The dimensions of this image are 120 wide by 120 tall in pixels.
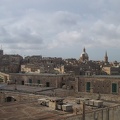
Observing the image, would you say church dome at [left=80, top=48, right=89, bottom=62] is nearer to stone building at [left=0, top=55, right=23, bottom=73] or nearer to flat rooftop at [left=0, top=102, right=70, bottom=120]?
stone building at [left=0, top=55, right=23, bottom=73]

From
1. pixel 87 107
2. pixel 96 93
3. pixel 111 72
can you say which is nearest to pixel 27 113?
pixel 87 107

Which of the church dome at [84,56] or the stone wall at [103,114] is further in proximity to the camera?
the church dome at [84,56]

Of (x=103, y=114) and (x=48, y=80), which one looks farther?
(x=48, y=80)

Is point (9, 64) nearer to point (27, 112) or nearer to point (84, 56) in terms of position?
point (84, 56)

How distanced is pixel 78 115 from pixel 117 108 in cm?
527

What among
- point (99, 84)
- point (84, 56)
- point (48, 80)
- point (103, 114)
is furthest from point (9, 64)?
point (103, 114)

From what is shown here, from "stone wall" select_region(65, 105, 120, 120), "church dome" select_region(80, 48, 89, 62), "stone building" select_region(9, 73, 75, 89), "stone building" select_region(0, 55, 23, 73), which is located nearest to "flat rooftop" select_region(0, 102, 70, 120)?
"stone wall" select_region(65, 105, 120, 120)

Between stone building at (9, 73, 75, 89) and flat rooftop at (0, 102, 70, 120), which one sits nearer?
flat rooftop at (0, 102, 70, 120)

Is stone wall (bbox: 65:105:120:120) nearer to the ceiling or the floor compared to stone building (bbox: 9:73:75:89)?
nearer to the floor

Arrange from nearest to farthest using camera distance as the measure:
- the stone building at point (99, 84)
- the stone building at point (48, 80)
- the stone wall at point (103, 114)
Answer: the stone wall at point (103, 114), the stone building at point (99, 84), the stone building at point (48, 80)

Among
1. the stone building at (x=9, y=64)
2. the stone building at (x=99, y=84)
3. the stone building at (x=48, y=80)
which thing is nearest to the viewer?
the stone building at (x=99, y=84)

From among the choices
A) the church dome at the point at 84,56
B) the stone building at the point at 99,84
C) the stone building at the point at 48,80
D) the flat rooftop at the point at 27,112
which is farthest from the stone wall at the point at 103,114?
the church dome at the point at 84,56

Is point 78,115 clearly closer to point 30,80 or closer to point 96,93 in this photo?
point 96,93

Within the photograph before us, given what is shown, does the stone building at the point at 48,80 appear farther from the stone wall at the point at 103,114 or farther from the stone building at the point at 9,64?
the stone building at the point at 9,64
